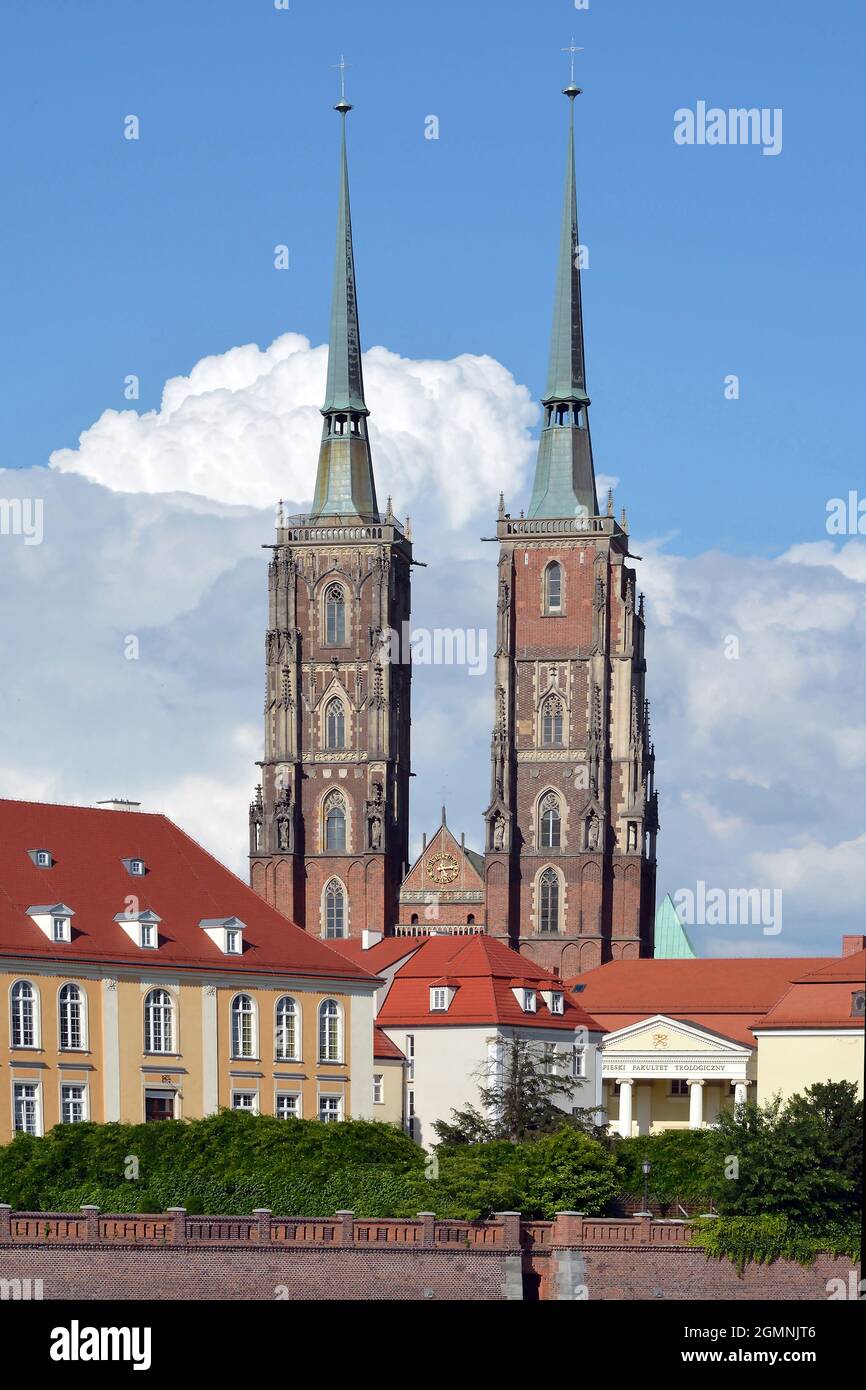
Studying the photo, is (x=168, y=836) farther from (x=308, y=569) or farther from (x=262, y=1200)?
(x=308, y=569)

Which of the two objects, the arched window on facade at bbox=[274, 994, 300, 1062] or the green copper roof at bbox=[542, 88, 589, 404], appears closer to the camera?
the arched window on facade at bbox=[274, 994, 300, 1062]

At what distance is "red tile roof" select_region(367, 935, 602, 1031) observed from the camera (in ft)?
346

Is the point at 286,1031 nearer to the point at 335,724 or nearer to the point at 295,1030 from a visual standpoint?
the point at 295,1030

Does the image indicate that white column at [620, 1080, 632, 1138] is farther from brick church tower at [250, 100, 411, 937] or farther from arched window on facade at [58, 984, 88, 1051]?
arched window on facade at [58, 984, 88, 1051]

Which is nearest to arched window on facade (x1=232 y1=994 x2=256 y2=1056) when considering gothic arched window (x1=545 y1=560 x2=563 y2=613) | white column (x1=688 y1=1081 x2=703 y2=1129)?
white column (x1=688 y1=1081 x2=703 y2=1129)

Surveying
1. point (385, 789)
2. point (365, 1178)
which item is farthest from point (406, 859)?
point (365, 1178)

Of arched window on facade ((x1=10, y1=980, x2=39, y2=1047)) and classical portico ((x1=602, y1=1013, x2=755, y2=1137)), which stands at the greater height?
arched window on facade ((x1=10, y1=980, x2=39, y2=1047))

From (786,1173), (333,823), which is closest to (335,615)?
(333,823)

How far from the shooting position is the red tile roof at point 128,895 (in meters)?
91.2

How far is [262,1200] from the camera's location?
7756 cm

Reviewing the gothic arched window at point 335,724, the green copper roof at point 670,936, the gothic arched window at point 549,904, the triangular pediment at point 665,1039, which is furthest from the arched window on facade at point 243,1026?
the green copper roof at point 670,936

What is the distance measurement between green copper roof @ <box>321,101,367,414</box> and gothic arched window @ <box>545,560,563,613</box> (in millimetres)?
12409

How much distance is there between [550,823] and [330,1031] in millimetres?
44403
